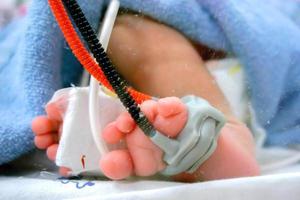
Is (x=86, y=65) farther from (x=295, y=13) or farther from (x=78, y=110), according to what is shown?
(x=295, y=13)

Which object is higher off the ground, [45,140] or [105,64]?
[105,64]

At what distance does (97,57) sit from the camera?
45 centimetres

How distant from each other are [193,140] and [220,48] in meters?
0.17

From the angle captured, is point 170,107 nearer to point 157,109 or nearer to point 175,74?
point 157,109

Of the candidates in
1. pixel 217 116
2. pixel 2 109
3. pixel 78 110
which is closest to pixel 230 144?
pixel 217 116

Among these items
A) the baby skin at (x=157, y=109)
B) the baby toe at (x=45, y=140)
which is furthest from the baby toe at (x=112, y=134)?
the baby toe at (x=45, y=140)

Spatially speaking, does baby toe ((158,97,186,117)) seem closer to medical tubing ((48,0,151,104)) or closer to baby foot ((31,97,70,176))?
medical tubing ((48,0,151,104))

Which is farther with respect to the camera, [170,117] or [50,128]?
[50,128]

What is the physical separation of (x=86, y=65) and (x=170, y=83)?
0.12 m

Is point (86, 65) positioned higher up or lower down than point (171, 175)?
higher up

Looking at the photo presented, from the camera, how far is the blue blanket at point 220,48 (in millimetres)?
579

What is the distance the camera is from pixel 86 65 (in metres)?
0.48

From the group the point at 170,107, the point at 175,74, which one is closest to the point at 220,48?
the point at 175,74

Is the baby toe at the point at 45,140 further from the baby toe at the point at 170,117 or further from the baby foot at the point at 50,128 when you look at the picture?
the baby toe at the point at 170,117
